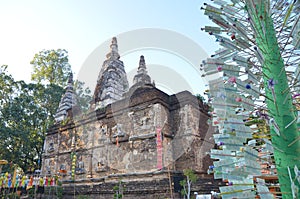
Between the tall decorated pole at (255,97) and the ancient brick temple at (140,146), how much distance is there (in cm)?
602

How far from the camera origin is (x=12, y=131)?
49.0ft

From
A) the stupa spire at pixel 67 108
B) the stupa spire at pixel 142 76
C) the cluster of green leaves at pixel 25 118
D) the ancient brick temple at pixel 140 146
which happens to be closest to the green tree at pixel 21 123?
the cluster of green leaves at pixel 25 118

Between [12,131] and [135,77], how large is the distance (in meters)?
9.68

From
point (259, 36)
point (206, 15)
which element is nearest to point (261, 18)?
point (259, 36)

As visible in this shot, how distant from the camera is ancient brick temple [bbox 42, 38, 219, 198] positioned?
729 centimetres

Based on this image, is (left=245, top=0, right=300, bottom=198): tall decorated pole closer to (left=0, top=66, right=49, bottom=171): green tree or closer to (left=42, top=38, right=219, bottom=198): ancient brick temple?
(left=42, top=38, right=219, bottom=198): ancient brick temple

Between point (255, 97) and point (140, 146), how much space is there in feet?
23.6

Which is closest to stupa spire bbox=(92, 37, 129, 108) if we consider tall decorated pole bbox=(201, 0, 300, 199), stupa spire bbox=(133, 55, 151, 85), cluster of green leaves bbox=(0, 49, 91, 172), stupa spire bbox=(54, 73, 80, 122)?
stupa spire bbox=(133, 55, 151, 85)

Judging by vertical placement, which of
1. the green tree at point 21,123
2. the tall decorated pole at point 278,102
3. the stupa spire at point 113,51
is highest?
the stupa spire at point 113,51

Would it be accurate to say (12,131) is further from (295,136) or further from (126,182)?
(295,136)

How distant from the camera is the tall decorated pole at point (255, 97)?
84 centimetres

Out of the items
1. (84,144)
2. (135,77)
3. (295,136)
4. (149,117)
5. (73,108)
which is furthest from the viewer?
(73,108)

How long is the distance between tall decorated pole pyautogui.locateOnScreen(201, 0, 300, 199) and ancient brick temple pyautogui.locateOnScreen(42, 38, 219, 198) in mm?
6016

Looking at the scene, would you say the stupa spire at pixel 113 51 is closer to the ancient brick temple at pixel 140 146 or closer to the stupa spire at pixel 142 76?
the stupa spire at pixel 142 76
